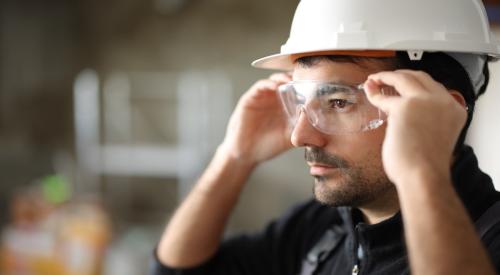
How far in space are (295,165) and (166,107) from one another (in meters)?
1.10

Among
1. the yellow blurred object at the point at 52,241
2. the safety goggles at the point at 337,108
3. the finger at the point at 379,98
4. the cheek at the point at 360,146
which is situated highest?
the finger at the point at 379,98

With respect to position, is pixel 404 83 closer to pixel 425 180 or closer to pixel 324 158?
pixel 425 180

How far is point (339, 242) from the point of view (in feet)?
4.69

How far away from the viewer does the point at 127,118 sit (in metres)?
4.64

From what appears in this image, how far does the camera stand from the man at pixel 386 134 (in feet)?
2.96

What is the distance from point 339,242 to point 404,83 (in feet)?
1.83

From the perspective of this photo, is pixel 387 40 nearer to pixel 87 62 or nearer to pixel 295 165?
pixel 295 165

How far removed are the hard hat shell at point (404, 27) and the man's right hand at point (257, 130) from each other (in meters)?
0.38

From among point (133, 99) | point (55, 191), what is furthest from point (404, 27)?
point (133, 99)

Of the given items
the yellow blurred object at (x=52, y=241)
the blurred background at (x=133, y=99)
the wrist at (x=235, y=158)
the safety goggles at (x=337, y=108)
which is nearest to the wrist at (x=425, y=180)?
the safety goggles at (x=337, y=108)

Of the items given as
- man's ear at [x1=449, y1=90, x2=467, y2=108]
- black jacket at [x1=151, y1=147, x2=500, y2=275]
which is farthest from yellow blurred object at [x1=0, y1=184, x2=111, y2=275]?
man's ear at [x1=449, y1=90, x2=467, y2=108]

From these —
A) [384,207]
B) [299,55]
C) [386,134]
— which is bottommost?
[384,207]

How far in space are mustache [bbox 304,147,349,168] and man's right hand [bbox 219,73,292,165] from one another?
0.35 metres

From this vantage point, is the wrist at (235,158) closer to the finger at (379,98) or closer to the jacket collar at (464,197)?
the jacket collar at (464,197)
